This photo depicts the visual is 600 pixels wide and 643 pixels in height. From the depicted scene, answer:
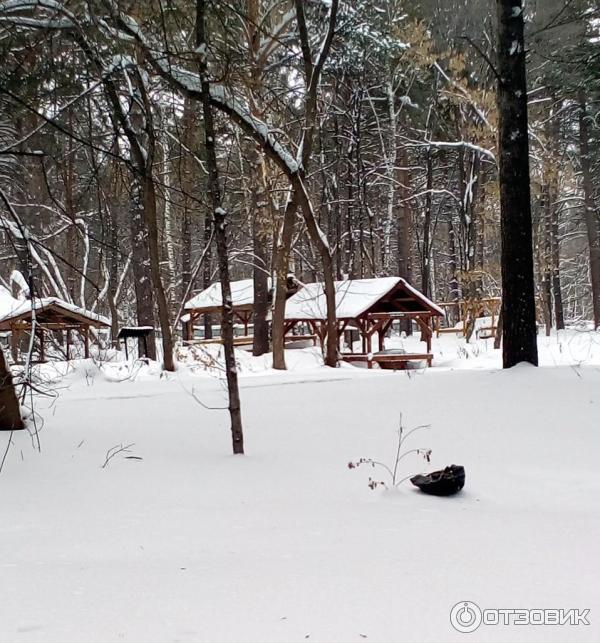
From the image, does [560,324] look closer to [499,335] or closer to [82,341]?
[499,335]

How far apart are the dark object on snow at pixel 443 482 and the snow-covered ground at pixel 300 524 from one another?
0.09 meters

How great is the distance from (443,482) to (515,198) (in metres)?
4.70

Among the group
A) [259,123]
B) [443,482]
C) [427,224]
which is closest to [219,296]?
[427,224]

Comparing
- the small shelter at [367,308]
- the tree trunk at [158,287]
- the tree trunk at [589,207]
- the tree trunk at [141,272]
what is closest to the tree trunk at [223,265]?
the tree trunk at [158,287]

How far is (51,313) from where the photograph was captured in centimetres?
1961

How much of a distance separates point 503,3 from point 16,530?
7838mm

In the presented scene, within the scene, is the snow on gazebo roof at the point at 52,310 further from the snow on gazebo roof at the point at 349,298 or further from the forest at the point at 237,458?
the forest at the point at 237,458

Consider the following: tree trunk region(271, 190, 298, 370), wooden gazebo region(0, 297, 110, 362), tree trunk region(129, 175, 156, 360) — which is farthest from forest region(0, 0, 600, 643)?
wooden gazebo region(0, 297, 110, 362)

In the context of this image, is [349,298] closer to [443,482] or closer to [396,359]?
[396,359]

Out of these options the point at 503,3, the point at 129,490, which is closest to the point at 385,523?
the point at 129,490

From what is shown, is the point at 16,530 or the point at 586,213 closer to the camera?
the point at 16,530

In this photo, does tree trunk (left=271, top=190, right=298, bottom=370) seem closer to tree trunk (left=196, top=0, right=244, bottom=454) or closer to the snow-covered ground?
the snow-covered ground

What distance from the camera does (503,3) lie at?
290 inches

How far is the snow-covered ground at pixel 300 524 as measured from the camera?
6.11ft
